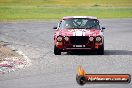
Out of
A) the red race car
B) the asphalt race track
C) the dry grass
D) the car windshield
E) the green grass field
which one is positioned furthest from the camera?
the green grass field

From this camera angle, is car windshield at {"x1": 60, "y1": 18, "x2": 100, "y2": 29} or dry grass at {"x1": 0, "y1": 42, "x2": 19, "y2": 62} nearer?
dry grass at {"x1": 0, "y1": 42, "x2": 19, "y2": 62}

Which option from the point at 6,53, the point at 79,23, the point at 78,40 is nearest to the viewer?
the point at 78,40

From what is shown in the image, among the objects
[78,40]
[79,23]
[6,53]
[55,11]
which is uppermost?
[55,11]

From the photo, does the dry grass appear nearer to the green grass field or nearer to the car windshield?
the car windshield

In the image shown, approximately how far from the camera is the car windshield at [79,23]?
2244cm

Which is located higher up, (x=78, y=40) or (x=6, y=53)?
(x=78, y=40)

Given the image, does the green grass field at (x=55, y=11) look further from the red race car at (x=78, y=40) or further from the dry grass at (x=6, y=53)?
the red race car at (x=78, y=40)

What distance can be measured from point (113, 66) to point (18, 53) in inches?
224

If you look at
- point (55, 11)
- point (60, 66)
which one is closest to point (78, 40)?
point (60, 66)

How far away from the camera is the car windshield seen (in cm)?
2244

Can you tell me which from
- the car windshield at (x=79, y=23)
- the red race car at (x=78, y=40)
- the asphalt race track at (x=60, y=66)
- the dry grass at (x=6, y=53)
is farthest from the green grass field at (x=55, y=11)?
the red race car at (x=78, y=40)

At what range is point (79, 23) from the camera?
22594 millimetres

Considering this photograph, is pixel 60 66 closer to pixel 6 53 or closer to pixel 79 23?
pixel 6 53

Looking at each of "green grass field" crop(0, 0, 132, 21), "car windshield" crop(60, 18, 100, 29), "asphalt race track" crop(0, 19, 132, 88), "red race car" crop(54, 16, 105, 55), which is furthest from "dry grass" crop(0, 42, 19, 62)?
"green grass field" crop(0, 0, 132, 21)
